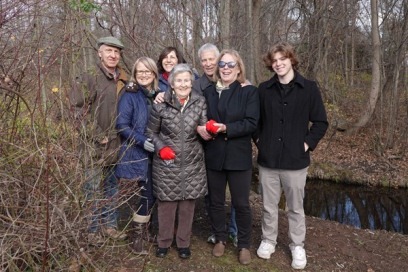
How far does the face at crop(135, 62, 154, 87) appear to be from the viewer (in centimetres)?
359

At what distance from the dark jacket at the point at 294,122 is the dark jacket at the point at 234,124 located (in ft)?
0.66

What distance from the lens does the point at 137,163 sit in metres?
3.55

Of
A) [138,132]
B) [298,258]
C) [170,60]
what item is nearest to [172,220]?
[138,132]

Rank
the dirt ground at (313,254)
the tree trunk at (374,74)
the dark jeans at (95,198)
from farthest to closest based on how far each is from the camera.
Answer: the tree trunk at (374,74) → the dirt ground at (313,254) → the dark jeans at (95,198)

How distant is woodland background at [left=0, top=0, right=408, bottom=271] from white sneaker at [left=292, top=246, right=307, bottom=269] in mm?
1971

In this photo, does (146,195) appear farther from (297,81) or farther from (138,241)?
(297,81)

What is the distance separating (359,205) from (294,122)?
643 cm

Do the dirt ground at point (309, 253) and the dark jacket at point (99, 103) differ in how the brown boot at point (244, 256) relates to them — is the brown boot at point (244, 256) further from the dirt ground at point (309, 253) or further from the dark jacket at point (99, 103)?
the dark jacket at point (99, 103)

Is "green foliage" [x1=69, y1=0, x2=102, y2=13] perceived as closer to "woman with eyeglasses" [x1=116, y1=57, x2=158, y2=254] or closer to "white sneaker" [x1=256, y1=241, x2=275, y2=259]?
"woman with eyeglasses" [x1=116, y1=57, x2=158, y2=254]

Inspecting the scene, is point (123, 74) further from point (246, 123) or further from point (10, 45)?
point (246, 123)

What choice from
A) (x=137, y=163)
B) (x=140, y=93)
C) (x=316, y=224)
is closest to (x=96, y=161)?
(x=137, y=163)

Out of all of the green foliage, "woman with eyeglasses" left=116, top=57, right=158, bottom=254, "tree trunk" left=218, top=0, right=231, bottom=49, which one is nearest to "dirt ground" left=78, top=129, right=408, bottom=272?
"woman with eyeglasses" left=116, top=57, right=158, bottom=254

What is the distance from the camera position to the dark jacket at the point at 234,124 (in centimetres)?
352

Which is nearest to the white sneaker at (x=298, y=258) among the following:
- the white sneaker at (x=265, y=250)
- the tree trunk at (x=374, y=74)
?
the white sneaker at (x=265, y=250)
